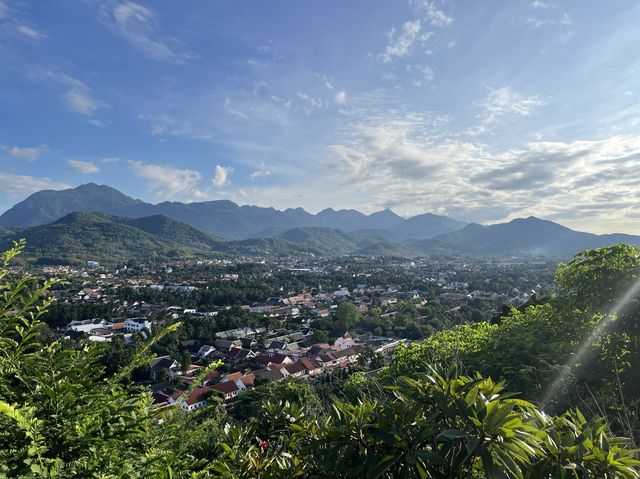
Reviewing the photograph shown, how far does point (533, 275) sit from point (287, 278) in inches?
1735

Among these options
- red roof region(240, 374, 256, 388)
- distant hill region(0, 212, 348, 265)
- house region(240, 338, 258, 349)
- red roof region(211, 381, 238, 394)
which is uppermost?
distant hill region(0, 212, 348, 265)

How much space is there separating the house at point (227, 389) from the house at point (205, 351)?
27.6ft

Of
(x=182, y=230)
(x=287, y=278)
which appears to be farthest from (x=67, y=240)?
(x=287, y=278)

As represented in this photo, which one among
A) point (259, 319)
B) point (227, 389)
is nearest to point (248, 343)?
point (259, 319)

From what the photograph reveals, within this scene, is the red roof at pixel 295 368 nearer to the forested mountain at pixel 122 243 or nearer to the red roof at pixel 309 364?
the red roof at pixel 309 364

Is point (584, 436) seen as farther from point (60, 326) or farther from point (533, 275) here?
point (533, 275)

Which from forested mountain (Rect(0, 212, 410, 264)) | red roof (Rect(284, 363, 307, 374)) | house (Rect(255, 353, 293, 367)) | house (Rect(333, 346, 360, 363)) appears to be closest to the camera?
red roof (Rect(284, 363, 307, 374))

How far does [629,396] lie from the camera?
5.42 meters

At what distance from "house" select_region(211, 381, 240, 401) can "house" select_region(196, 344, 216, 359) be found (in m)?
8.43

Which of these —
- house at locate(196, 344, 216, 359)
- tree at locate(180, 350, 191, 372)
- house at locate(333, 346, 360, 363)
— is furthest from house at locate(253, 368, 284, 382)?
house at locate(196, 344, 216, 359)

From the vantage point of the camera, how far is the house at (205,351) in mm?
28266

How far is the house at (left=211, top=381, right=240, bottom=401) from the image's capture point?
1903 centimetres

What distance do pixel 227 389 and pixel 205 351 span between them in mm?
9779

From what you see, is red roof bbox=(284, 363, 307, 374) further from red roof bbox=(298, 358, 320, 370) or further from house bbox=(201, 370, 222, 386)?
house bbox=(201, 370, 222, 386)
